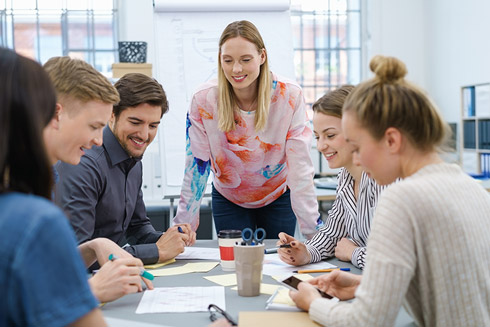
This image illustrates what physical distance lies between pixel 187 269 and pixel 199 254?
21 centimetres

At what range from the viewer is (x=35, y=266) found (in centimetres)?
60

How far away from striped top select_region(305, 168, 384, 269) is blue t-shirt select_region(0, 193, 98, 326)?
3.48 feet

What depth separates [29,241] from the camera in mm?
599

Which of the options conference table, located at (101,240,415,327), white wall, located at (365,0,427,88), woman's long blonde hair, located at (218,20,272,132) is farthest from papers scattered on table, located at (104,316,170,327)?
white wall, located at (365,0,427,88)

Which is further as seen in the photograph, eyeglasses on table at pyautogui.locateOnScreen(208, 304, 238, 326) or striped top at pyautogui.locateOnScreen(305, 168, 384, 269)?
striped top at pyautogui.locateOnScreen(305, 168, 384, 269)

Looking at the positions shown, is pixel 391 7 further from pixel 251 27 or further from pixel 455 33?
pixel 251 27

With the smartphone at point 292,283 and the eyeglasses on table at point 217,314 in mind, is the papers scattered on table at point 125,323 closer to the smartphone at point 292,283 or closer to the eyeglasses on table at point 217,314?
the eyeglasses on table at point 217,314

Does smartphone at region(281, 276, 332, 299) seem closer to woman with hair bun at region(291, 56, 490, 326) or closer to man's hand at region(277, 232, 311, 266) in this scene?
woman with hair bun at region(291, 56, 490, 326)

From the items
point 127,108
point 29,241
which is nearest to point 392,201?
point 29,241

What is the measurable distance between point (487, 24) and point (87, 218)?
5.48 metres

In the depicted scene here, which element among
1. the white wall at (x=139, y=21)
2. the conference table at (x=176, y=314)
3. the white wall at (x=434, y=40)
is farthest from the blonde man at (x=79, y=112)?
the white wall at (x=434, y=40)

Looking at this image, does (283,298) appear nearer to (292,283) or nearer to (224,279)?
(292,283)

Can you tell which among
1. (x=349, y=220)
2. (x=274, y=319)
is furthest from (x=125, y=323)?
(x=349, y=220)

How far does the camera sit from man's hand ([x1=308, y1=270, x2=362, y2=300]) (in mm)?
1237
